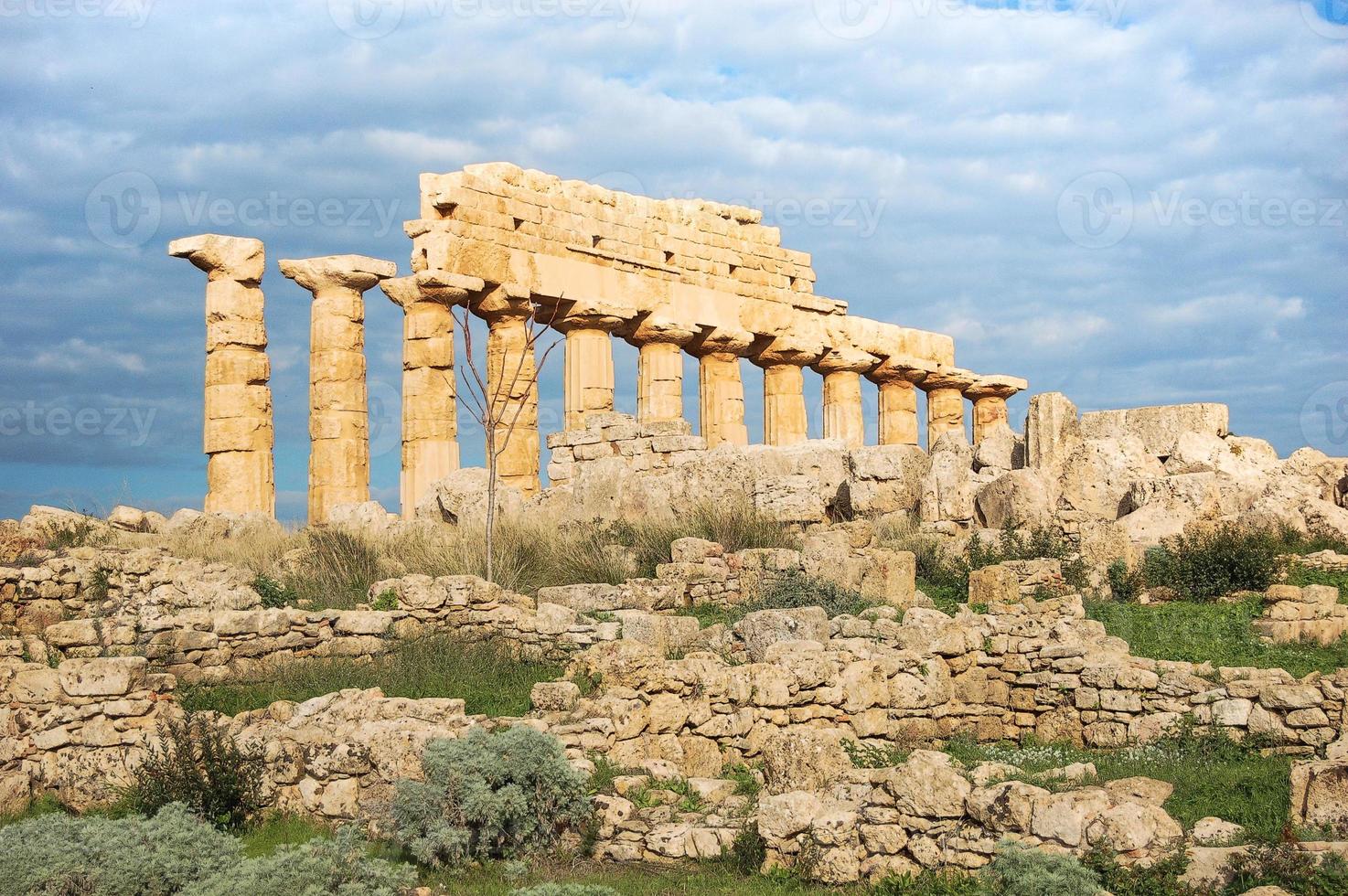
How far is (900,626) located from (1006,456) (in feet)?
26.3

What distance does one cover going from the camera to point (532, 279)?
75.7ft

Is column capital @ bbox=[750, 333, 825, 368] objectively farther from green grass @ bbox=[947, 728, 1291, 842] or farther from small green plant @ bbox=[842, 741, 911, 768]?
small green plant @ bbox=[842, 741, 911, 768]

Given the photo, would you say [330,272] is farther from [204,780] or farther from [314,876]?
[314,876]

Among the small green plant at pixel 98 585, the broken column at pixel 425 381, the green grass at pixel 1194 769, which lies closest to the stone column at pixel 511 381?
the broken column at pixel 425 381

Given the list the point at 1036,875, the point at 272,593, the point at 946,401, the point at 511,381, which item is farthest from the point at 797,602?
the point at 946,401

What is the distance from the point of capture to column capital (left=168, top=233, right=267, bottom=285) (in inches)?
824

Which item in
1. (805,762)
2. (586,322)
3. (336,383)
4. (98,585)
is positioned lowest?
(805,762)

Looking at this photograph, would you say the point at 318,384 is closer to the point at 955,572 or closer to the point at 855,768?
the point at 955,572

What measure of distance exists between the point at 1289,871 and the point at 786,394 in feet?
73.1

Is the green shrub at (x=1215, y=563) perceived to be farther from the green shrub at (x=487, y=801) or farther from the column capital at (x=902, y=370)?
the column capital at (x=902, y=370)

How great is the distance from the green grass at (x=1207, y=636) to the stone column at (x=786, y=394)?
14343 millimetres

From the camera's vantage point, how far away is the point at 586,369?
79.9ft

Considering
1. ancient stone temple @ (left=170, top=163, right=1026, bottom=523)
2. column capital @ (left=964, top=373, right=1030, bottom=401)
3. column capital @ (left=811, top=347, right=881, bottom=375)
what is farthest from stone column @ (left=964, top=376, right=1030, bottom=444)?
column capital @ (left=811, top=347, right=881, bottom=375)

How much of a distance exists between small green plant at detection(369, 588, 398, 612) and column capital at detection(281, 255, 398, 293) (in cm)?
999
